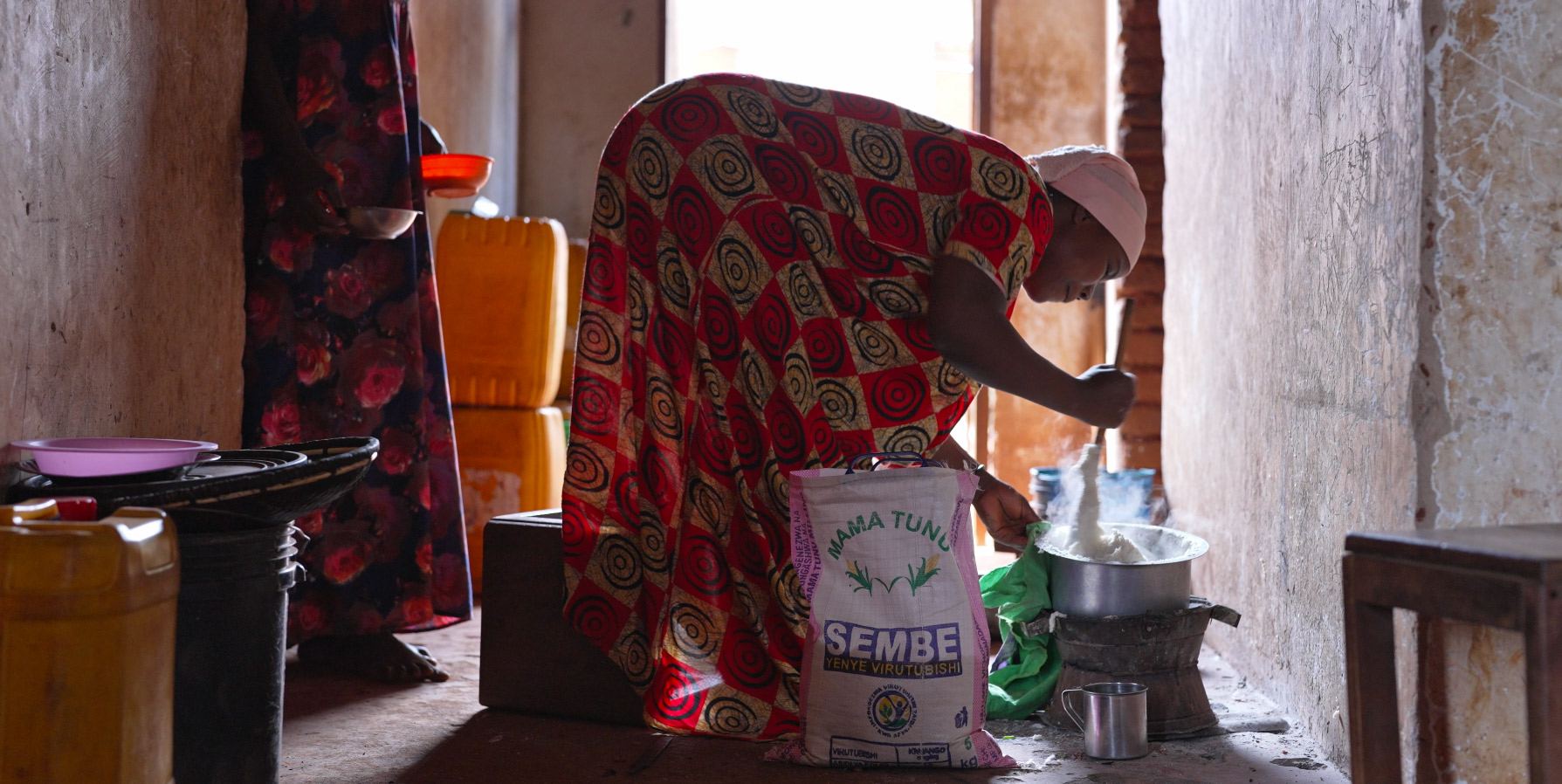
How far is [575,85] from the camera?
Answer: 609 cm

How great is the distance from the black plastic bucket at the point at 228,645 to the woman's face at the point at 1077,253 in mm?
1508

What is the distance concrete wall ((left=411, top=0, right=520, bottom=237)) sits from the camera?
14.9 ft

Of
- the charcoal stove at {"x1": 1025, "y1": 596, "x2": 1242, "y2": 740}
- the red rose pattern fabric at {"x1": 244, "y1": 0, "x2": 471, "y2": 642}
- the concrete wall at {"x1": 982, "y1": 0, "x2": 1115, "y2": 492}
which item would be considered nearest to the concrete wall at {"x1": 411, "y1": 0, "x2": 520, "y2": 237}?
the red rose pattern fabric at {"x1": 244, "y1": 0, "x2": 471, "y2": 642}

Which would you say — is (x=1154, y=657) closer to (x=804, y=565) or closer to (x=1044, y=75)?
(x=804, y=565)

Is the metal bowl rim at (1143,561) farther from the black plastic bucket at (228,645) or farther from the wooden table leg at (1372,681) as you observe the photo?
the black plastic bucket at (228,645)

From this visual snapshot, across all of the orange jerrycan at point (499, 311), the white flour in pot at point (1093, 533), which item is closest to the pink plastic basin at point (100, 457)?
the white flour in pot at point (1093, 533)

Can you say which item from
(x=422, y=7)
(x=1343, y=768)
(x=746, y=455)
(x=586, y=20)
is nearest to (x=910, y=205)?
(x=746, y=455)

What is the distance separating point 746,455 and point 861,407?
25 cm

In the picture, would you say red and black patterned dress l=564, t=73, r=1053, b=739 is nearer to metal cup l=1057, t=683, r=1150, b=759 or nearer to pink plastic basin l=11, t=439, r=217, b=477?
metal cup l=1057, t=683, r=1150, b=759

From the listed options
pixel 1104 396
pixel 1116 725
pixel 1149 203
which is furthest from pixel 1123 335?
pixel 1149 203

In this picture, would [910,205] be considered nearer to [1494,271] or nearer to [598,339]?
[598,339]

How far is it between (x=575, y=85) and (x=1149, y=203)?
120 inches

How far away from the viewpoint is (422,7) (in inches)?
176

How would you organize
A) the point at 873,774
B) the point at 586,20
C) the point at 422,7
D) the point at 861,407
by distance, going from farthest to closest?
1. the point at 586,20
2. the point at 422,7
3. the point at 861,407
4. the point at 873,774
